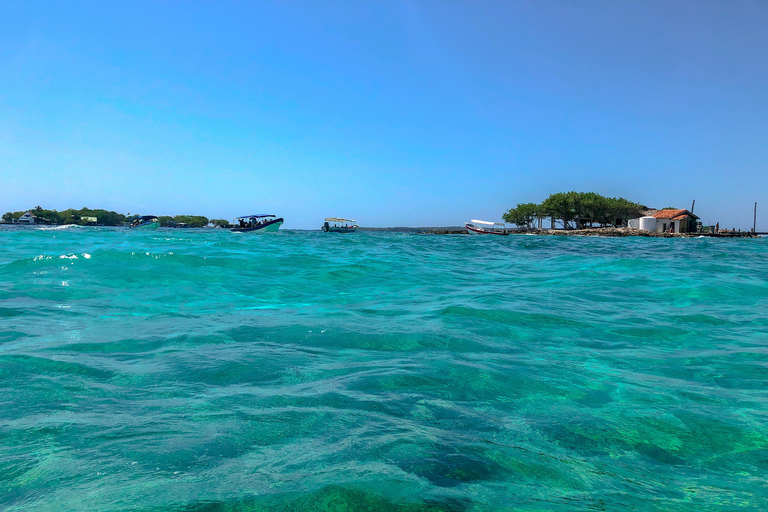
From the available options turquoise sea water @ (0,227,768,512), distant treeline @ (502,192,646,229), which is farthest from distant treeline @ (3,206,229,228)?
turquoise sea water @ (0,227,768,512)

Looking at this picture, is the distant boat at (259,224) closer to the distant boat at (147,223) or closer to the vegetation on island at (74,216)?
the distant boat at (147,223)

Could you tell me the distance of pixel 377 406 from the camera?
9.17 feet

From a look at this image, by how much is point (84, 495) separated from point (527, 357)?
3528 mm

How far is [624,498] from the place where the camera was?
1.87 meters

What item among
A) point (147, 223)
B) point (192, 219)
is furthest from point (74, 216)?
point (147, 223)

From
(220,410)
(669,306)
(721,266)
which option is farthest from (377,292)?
(721,266)

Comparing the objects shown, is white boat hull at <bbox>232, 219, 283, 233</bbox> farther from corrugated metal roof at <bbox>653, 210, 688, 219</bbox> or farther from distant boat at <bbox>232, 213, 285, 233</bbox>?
corrugated metal roof at <bbox>653, 210, 688, 219</bbox>

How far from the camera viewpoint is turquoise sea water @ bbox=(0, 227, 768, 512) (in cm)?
185

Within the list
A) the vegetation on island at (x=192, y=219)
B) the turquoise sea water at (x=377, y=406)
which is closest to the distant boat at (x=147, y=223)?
the turquoise sea water at (x=377, y=406)

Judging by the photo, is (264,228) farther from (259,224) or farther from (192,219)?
(192,219)

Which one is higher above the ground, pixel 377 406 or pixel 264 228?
pixel 264 228

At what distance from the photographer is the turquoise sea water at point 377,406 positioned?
72.7 inches

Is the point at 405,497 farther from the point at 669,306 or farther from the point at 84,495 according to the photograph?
the point at 669,306

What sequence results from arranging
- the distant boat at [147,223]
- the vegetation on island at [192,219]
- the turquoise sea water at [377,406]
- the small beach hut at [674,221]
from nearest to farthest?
the turquoise sea water at [377,406]
the distant boat at [147,223]
the small beach hut at [674,221]
the vegetation on island at [192,219]
